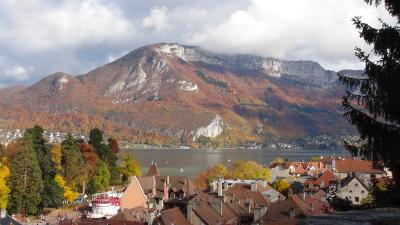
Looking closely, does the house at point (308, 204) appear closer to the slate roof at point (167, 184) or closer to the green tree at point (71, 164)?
the slate roof at point (167, 184)

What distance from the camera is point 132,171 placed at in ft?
264

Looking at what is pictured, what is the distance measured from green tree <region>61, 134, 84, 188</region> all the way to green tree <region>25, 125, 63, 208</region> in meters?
6.13

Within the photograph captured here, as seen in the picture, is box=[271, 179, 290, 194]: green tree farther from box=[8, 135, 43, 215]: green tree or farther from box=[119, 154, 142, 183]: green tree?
box=[8, 135, 43, 215]: green tree

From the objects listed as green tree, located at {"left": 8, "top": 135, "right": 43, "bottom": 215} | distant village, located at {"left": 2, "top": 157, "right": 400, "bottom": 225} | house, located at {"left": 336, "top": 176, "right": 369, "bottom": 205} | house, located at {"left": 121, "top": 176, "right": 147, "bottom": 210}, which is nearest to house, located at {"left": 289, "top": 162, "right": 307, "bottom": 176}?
distant village, located at {"left": 2, "top": 157, "right": 400, "bottom": 225}

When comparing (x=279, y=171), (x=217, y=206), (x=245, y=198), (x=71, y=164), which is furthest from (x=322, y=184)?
(x=71, y=164)

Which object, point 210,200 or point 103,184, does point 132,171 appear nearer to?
point 103,184

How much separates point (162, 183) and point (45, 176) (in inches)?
498

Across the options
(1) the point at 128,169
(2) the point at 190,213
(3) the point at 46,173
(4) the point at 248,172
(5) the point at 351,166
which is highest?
(5) the point at 351,166

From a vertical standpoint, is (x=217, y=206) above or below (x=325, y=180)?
below

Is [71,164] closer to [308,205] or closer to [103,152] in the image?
[103,152]

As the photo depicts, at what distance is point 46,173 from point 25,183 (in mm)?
6101

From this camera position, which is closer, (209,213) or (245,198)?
(209,213)

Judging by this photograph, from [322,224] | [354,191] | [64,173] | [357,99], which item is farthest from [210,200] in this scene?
[322,224]

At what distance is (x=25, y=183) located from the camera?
4938 cm
